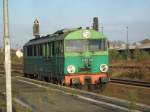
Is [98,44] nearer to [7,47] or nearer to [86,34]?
[86,34]

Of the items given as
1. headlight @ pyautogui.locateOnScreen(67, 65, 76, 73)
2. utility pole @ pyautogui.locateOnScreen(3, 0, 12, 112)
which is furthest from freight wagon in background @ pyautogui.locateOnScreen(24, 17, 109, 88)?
utility pole @ pyautogui.locateOnScreen(3, 0, 12, 112)

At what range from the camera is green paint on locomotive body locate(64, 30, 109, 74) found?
22344mm

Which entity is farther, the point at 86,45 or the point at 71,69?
the point at 86,45

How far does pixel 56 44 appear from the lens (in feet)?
76.7

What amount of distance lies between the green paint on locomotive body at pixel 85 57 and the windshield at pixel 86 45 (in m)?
0.16

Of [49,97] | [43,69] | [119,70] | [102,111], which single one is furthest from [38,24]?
[102,111]

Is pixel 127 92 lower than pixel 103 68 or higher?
lower

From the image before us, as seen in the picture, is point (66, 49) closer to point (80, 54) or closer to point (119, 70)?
point (80, 54)

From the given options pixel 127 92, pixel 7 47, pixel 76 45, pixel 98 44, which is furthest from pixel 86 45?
pixel 7 47

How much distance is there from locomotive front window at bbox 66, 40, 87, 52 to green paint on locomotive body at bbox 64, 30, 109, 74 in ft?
0.53

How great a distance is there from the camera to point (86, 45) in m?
22.8

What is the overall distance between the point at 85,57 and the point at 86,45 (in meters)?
0.64

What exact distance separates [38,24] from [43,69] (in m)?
17.7

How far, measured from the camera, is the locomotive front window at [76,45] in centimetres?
2253
